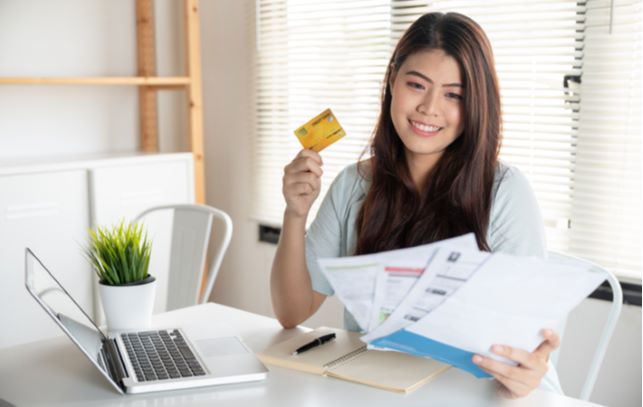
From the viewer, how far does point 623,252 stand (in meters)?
2.21

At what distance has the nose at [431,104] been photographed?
5.22 feet

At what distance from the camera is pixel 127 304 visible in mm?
1528

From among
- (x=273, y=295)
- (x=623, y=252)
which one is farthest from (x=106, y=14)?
(x=623, y=252)

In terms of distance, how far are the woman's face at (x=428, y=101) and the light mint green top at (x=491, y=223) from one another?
6.5 inches

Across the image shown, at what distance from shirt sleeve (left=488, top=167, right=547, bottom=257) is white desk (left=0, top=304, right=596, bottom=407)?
366mm

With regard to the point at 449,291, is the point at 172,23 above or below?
above

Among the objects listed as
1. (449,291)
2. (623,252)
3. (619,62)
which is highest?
(619,62)

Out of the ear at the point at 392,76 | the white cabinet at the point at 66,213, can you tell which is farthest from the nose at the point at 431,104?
the white cabinet at the point at 66,213

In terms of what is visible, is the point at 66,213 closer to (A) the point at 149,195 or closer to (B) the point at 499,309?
(A) the point at 149,195

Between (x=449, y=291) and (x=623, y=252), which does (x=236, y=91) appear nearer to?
(x=623, y=252)

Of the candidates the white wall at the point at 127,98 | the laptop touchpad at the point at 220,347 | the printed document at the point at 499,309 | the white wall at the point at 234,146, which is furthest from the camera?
the white wall at the point at 234,146

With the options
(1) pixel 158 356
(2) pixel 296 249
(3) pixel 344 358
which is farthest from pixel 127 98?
(3) pixel 344 358

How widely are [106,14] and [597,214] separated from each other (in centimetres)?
217

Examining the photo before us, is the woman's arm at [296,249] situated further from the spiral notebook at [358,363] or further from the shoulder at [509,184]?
the shoulder at [509,184]
